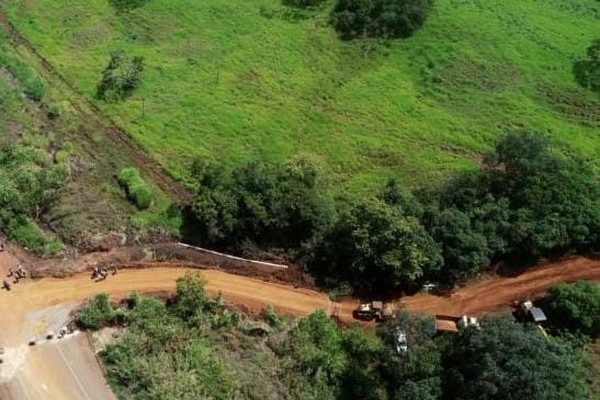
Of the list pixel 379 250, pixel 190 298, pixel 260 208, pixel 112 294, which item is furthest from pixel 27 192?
pixel 379 250

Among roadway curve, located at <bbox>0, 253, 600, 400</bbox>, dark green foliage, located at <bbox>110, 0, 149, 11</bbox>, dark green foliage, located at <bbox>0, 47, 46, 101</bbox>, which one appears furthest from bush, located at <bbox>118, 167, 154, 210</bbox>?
dark green foliage, located at <bbox>110, 0, 149, 11</bbox>

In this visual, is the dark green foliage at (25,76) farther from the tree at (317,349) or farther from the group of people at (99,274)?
the tree at (317,349)

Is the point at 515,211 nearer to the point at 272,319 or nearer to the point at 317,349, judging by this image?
the point at 317,349

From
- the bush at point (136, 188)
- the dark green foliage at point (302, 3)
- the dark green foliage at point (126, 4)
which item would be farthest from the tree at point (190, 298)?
the dark green foliage at point (302, 3)

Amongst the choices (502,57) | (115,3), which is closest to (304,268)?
(502,57)

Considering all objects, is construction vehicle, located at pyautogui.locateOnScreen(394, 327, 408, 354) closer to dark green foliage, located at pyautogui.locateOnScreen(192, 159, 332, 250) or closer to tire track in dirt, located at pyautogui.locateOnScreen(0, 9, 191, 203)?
dark green foliage, located at pyautogui.locateOnScreen(192, 159, 332, 250)
